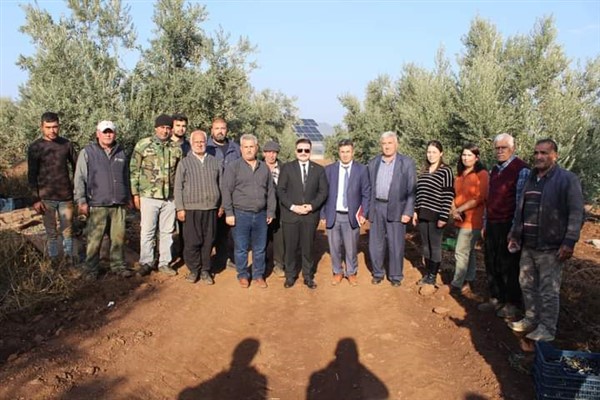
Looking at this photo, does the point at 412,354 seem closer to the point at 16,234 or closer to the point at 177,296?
the point at 177,296

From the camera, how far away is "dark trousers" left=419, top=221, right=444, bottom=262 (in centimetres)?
642

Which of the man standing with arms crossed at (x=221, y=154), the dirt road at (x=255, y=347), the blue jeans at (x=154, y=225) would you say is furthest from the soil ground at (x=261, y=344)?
the man standing with arms crossed at (x=221, y=154)

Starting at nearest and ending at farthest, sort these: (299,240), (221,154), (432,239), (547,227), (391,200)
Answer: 1. (547,227)
2. (432,239)
3. (391,200)
4. (299,240)
5. (221,154)

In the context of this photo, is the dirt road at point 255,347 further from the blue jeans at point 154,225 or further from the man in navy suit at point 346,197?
the man in navy suit at point 346,197

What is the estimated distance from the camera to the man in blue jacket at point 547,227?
4.44m

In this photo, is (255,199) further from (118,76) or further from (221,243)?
(118,76)

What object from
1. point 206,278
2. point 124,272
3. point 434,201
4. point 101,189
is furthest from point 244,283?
point 434,201

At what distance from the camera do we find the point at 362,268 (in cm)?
795

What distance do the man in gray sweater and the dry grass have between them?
63.4 inches

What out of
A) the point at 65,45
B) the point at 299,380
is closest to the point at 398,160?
the point at 299,380

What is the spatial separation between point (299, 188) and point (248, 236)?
0.99 metres

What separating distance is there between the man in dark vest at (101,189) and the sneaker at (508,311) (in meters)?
4.88

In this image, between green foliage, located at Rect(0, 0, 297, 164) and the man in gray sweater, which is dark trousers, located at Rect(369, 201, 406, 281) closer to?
the man in gray sweater

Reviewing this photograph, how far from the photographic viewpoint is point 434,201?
248 inches
